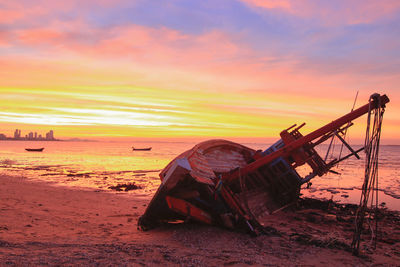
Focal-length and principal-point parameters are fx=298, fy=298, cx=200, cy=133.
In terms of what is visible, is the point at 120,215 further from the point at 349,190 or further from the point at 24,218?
the point at 349,190

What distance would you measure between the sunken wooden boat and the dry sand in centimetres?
45

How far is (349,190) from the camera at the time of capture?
1997 centimetres

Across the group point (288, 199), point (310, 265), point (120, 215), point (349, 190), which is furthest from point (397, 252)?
point (349, 190)

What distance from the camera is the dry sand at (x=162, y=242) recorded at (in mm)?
5723

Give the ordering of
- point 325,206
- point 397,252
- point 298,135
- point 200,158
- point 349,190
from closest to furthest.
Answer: point 397,252 < point 200,158 < point 298,135 < point 325,206 < point 349,190

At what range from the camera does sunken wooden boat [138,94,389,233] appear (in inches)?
307

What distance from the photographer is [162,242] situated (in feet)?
23.0

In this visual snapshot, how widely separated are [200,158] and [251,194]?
9.47 feet

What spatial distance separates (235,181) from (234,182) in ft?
0.23

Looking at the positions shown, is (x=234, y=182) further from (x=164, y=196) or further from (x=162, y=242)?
(x=162, y=242)

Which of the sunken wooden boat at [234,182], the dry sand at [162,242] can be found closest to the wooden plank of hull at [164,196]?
the sunken wooden boat at [234,182]

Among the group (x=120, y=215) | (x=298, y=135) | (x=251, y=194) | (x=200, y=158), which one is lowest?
(x=120, y=215)

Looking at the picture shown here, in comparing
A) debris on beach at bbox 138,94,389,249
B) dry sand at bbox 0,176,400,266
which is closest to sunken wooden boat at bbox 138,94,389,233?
debris on beach at bbox 138,94,389,249

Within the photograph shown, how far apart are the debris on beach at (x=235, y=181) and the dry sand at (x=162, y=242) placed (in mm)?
415
